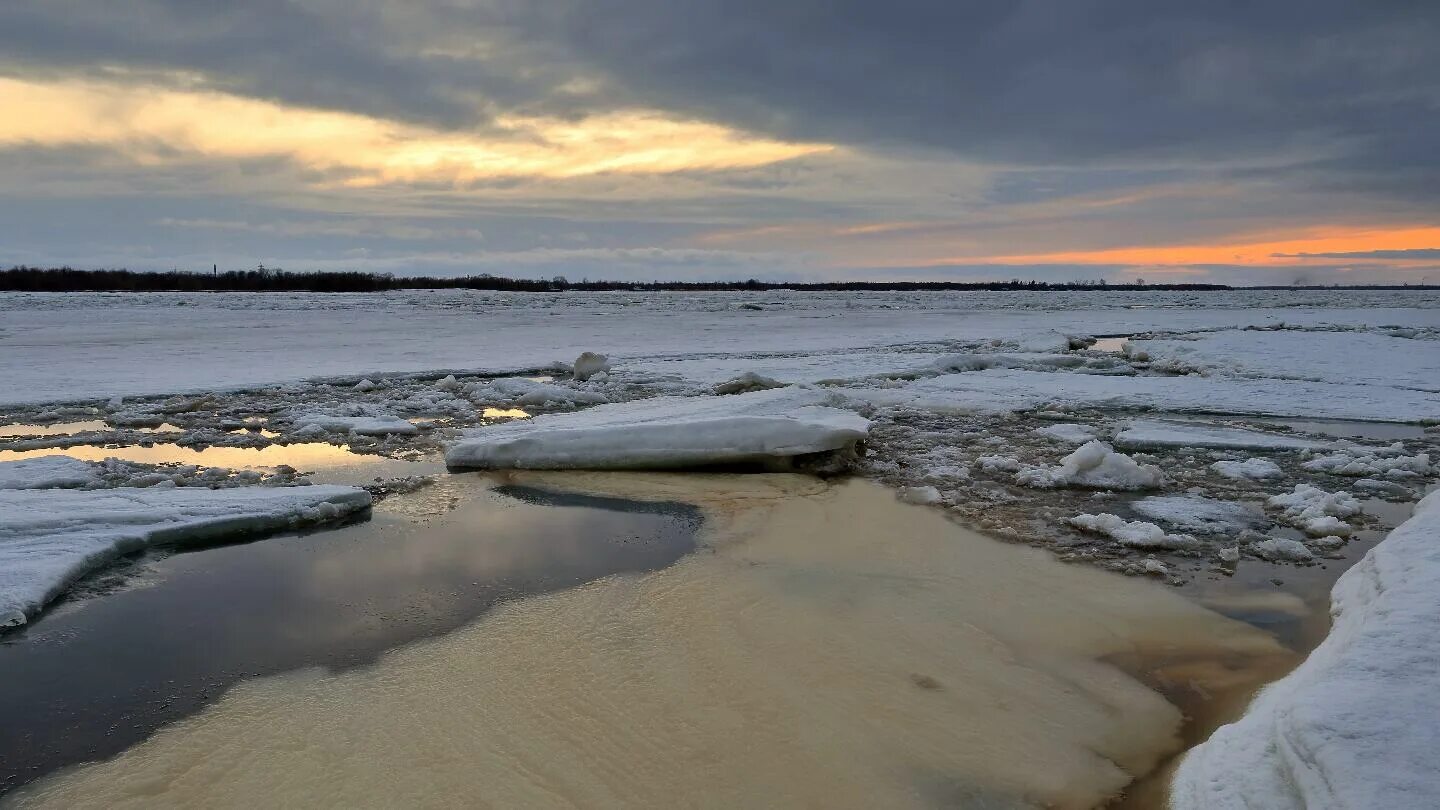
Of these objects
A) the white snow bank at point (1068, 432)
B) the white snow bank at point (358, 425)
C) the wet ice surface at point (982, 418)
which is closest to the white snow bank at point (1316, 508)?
the wet ice surface at point (982, 418)

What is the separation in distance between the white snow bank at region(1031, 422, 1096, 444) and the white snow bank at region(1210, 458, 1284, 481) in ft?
3.70

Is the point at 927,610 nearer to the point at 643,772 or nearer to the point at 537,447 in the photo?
the point at 643,772

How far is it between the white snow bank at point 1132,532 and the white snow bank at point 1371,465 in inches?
91.1

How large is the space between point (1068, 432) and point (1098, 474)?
6.04 ft

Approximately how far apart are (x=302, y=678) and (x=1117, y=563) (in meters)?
3.79

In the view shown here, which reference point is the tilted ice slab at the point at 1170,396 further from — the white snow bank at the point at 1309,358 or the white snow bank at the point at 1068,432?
the white snow bank at the point at 1068,432

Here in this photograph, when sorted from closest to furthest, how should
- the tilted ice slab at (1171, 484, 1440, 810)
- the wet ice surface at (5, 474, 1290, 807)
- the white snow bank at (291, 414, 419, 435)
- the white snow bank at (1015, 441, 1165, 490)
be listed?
the tilted ice slab at (1171, 484, 1440, 810) → the wet ice surface at (5, 474, 1290, 807) → the white snow bank at (1015, 441, 1165, 490) → the white snow bank at (291, 414, 419, 435)

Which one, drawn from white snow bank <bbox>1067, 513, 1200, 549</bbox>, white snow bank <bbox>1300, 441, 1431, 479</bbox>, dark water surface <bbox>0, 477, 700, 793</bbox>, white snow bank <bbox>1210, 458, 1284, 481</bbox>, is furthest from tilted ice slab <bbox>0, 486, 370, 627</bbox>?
white snow bank <bbox>1300, 441, 1431, 479</bbox>

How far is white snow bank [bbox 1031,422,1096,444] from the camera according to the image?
7410 mm

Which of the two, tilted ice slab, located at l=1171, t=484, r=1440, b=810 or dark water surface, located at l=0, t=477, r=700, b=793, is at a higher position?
tilted ice slab, located at l=1171, t=484, r=1440, b=810

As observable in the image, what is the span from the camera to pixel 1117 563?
14.6 ft

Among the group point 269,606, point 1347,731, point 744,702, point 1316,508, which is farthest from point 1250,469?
point 269,606

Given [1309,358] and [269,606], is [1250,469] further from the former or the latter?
[1309,358]

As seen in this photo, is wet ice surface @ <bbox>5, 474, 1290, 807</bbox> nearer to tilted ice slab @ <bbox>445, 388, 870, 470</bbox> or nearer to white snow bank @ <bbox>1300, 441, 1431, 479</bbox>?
tilted ice slab @ <bbox>445, 388, 870, 470</bbox>
